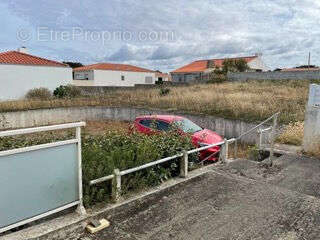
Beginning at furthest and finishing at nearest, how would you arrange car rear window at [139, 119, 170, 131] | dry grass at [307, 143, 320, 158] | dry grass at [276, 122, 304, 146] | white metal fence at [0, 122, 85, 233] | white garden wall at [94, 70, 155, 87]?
white garden wall at [94, 70, 155, 87], car rear window at [139, 119, 170, 131], dry grass at [276, 122, 304, 146], dry grass at [307, 143, 320, 158], white metal fence at [0, 122, 85, 233]

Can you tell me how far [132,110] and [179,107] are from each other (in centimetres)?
348

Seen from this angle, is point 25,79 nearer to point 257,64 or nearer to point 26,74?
point 26,74

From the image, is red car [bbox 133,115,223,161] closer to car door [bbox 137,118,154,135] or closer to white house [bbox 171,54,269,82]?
car door [bbox 137,118,154,135]

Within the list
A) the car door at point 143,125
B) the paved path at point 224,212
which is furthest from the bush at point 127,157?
the car door at point 143,125

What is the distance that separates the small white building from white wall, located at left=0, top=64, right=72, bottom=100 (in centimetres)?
1289

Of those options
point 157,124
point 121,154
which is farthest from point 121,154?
point 157,124

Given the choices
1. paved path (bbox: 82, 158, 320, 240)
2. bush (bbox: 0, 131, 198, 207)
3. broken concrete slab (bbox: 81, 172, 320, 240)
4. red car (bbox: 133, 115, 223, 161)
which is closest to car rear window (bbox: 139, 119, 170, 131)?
red car (bbox: 133, 115, 223, 161)

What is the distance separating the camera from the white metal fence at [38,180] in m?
3.34

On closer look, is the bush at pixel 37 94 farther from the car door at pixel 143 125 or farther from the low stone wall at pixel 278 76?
the low stone wall at pixel 278 76

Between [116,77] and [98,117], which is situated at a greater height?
[116,77]

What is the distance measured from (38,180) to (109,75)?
48121 mm

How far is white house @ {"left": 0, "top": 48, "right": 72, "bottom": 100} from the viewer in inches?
1089

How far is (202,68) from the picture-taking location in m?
60.7

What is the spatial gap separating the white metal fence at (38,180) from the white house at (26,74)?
89.1ft
